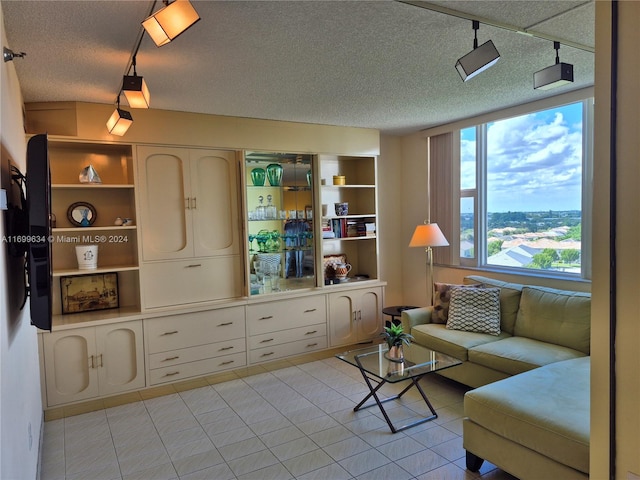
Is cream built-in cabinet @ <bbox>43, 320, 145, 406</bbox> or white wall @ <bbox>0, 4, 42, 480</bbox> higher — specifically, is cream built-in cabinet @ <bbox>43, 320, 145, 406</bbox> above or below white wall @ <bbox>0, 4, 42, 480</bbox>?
below

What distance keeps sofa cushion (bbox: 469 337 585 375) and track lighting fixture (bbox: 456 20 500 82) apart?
6.61 feet

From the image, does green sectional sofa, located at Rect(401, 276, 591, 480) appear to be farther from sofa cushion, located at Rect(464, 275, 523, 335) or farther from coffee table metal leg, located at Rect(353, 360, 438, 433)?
coffee table metal leg, located at Rect(353, 360, 438, 433)

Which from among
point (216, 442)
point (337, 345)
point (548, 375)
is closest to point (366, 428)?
point (216, 442)

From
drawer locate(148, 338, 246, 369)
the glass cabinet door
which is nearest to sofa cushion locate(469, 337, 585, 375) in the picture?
the glass cabinet door

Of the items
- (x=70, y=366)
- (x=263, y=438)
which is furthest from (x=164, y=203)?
(x=263, y=438)

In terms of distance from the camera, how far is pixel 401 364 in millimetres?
3104

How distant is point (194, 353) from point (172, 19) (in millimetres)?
3031

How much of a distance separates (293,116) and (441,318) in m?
2.40

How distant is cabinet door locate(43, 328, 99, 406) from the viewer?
11.0 ft

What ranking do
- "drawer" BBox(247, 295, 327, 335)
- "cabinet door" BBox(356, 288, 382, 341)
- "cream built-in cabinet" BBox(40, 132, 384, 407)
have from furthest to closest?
"cabinet door" BBox(356, 288, 382, 341), "drawer" BBox(247, 295, 327, 335), "cream built-in cabinet" BBox(40, 132, 384, 407)

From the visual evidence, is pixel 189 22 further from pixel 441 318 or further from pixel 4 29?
pixel 441 318

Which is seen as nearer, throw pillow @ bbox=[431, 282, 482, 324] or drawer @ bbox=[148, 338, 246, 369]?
drawer @ bbox=[148, 338, 246, 369]

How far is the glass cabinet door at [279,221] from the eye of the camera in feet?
14.4

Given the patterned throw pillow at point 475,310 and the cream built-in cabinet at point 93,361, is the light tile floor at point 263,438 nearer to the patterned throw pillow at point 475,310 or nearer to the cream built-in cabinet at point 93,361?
the cream built-in cabinet at point 93,361
